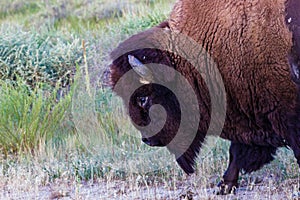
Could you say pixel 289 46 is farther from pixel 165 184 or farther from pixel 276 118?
pixel 165 184

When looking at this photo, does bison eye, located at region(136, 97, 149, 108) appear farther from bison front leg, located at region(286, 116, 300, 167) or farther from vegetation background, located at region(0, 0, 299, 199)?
bison front leg, located at region(286, 116, 300, 167)

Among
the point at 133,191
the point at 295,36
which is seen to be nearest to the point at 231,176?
the point at 133,191

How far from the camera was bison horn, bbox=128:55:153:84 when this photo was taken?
577 centimetres

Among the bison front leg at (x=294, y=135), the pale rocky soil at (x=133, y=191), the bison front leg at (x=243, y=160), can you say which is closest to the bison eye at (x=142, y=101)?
the pale rocky soil at (x=133, y=191)

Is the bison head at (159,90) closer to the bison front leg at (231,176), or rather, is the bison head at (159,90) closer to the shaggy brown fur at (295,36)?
the bison front leg at (231,176)

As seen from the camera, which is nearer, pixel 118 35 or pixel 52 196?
pixel 52 196

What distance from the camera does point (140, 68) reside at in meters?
5.77

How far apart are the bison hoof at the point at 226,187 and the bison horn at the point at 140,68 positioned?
129 cm

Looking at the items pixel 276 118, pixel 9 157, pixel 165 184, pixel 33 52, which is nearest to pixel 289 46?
pixel 276 118

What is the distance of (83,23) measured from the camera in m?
16.5

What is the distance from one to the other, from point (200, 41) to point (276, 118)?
91 cm

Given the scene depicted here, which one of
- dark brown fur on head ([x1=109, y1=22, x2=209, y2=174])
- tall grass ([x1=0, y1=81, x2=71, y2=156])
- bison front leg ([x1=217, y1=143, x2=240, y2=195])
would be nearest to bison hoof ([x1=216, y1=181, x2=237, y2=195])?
bison front leg ([x1=217, y1=143, x2=240, y2=195])

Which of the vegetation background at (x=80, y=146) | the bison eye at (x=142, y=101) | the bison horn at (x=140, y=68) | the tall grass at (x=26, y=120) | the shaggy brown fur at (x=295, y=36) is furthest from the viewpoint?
the tall grass at (x=26, y=120)

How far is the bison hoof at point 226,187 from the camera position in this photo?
6266 millimetres
